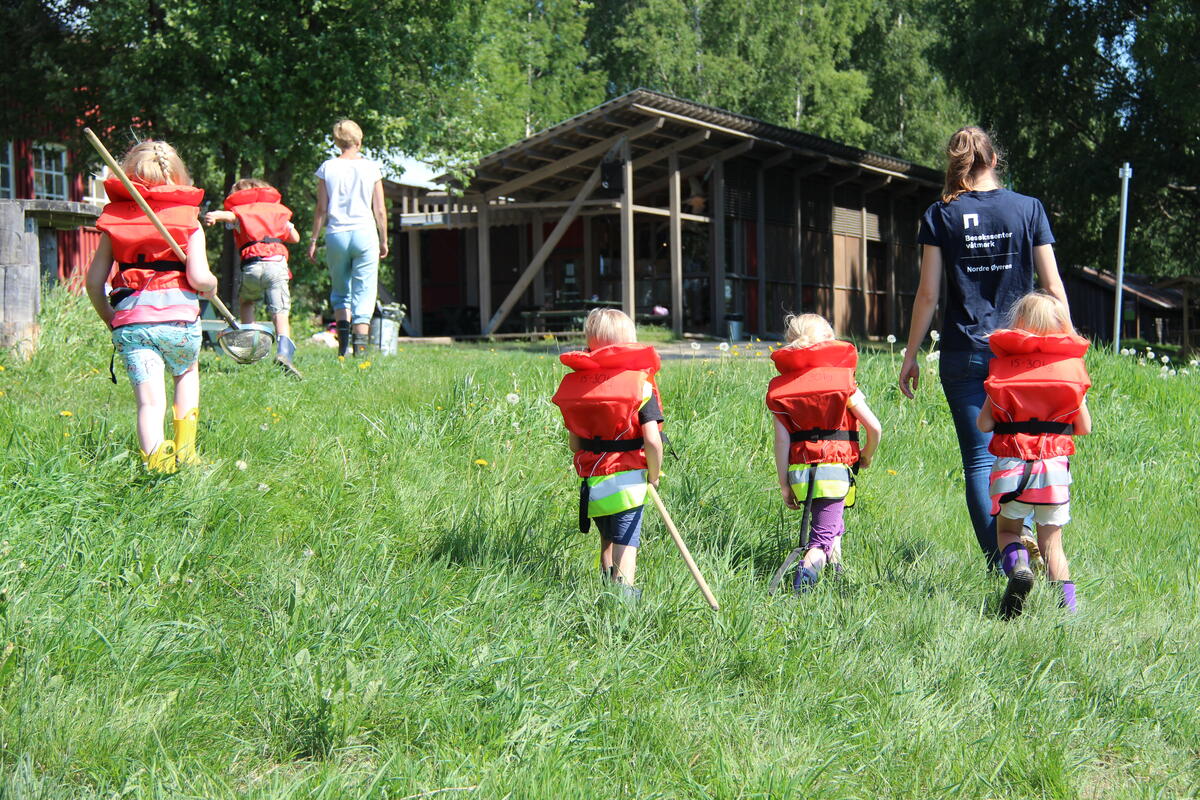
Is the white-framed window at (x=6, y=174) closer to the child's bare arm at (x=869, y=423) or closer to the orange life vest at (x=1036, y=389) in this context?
the child's bare arm at (x=869, y=423)

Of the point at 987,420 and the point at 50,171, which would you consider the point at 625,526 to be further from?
the point at 50,171

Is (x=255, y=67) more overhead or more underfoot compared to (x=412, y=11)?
more underfoot

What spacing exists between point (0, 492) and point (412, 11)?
52.4 feet

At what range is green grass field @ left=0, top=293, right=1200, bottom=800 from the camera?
2.94 metres

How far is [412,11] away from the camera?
18.7m

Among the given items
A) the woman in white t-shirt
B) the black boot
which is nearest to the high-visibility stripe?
the woman in white t-shirt

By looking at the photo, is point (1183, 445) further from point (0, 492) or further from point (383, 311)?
point (0, 492)

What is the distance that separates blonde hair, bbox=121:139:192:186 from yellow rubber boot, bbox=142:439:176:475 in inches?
45.9

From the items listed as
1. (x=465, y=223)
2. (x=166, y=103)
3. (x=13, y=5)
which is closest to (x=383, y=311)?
(x=166, y=103)

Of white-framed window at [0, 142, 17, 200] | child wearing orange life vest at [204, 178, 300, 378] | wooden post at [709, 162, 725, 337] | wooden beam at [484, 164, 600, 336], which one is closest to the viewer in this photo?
child wearing orange life vest at [204, 178, 300, 378]

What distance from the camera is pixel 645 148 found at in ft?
67.3

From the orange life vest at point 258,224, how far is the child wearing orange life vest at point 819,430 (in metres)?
5.01

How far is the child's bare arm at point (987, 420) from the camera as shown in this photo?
14.9ft

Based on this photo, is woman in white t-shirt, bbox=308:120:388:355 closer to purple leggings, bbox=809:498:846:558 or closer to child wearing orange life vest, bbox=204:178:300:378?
child wearing orange life vest, bbox=204:178:300:378
